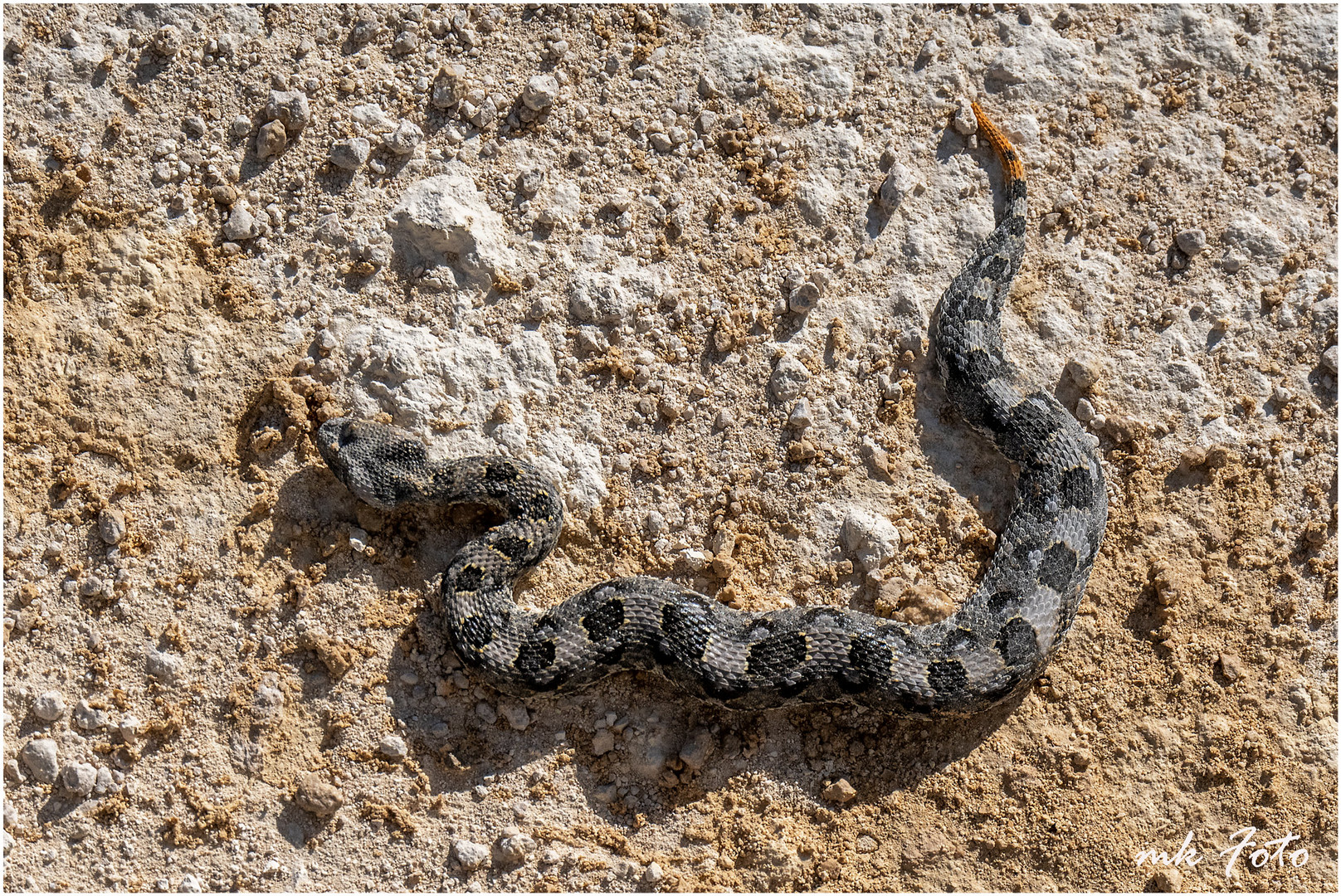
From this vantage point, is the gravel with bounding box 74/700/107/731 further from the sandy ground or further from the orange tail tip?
the orange tail tip

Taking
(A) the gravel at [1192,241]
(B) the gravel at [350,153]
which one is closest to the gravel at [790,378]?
(A) the gravel at [1192,241]

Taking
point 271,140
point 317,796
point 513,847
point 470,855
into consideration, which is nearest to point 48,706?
point 317,796

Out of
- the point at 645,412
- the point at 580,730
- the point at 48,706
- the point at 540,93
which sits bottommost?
the point at 48,706

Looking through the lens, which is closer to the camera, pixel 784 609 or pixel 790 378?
pixel 784 609

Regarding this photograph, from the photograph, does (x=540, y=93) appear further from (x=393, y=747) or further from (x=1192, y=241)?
(x=1192, y=241)

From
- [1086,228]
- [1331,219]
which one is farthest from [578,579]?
[1331,219]
